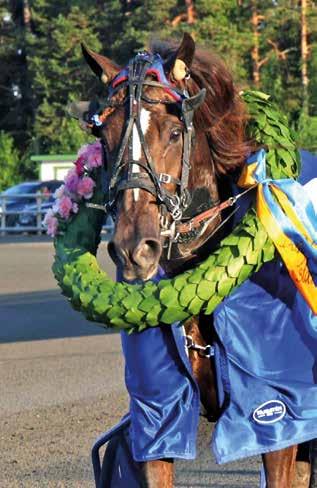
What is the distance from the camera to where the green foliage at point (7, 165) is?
52.1 meters

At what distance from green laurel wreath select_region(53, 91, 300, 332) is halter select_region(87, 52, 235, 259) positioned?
168 millimetres

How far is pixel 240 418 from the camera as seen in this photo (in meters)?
4.36

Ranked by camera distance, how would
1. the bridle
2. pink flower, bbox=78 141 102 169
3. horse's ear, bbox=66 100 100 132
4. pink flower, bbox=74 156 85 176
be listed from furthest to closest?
1. pink flower, bbox=74 156 85 176
2. pink flower, bbox=78 141 102 169
3. horse's ear, bbox=66 100 100 132
4. the bridle

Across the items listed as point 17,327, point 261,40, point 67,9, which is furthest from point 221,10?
point 17,327

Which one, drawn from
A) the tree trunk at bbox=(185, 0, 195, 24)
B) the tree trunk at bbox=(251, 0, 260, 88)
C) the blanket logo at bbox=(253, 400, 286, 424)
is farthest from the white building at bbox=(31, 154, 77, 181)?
the blanket logo at bbox=(253, 400, 286, 424)

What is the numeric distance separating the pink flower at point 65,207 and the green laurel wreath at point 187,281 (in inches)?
8.3

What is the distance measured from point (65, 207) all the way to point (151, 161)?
895 millimetres

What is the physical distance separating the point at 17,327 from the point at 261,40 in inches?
1518

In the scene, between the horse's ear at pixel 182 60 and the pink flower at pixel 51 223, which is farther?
the pink flower at pixel 51 223

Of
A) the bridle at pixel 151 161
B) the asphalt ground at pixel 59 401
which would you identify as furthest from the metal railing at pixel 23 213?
the bridle at pixel 151 161

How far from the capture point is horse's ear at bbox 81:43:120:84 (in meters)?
4.33

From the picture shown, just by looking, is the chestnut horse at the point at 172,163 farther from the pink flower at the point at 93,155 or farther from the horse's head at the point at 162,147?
the pink flower at the point at 93,155

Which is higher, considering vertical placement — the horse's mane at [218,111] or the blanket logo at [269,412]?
the horse's mane at [218,111]

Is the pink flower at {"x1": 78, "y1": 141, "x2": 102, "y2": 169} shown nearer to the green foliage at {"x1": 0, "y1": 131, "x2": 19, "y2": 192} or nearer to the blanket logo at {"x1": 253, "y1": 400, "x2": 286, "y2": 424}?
the blanket logo at {"x1": 253, "y1": 400, "x2": 286, "y2": 424}
